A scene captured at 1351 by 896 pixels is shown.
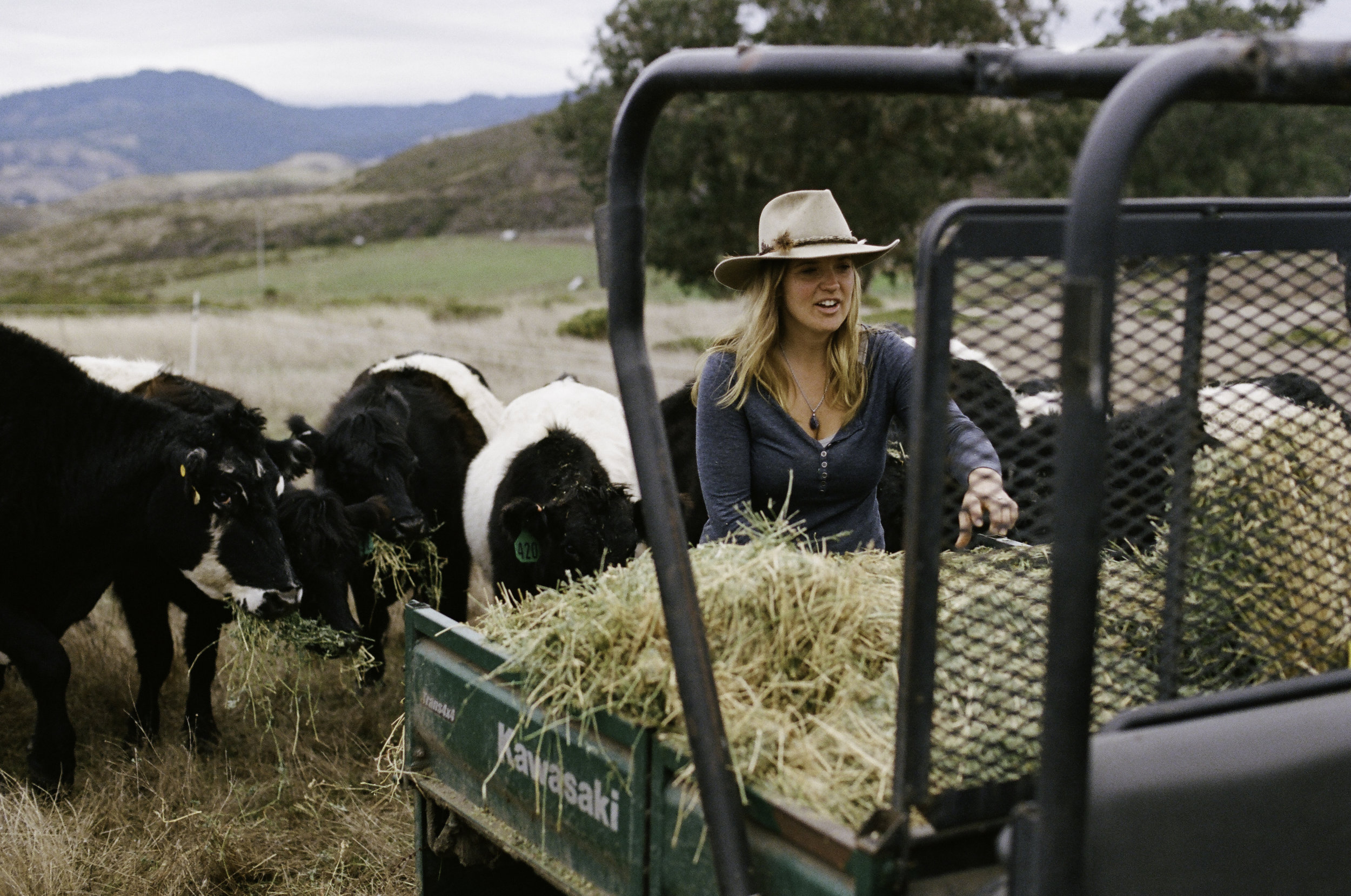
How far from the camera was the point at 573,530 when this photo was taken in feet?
18.0

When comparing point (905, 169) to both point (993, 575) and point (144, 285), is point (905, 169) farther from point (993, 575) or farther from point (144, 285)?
point (144, 285)

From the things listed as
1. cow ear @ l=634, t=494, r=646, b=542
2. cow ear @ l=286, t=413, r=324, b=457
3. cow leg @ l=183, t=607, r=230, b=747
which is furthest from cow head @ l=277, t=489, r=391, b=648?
cow ear @ l=634, t=494, r=646, b=542

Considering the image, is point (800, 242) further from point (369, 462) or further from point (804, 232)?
point (369, 462)

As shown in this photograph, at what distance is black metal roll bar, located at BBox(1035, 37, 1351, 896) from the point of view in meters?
1.51

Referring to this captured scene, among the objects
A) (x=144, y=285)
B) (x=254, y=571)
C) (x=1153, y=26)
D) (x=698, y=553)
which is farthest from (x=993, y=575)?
(x=144, y=285)

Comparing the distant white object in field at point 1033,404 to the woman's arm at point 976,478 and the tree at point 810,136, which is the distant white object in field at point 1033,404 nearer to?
the woman's arm at point 976,478

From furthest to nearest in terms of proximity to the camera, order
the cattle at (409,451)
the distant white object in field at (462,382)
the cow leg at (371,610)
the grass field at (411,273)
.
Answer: the grass field at (411,273)
the distant white object in field at (462,382)
the cow leg at (371,610)
the cattle at (409,451)

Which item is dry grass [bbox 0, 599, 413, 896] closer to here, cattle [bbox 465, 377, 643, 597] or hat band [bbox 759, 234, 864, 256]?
cattle [bbox 465, 377, 643, 597]

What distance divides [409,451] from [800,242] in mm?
3943

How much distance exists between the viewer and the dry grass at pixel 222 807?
13.9ft

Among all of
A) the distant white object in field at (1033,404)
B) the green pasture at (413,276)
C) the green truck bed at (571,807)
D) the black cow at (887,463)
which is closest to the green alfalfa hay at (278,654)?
the black cow at (887,463)

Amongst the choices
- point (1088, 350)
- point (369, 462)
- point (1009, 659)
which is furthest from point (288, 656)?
point (1088, 350)

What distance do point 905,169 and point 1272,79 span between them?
24.5 m

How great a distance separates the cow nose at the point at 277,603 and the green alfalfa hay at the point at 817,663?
2911mm
